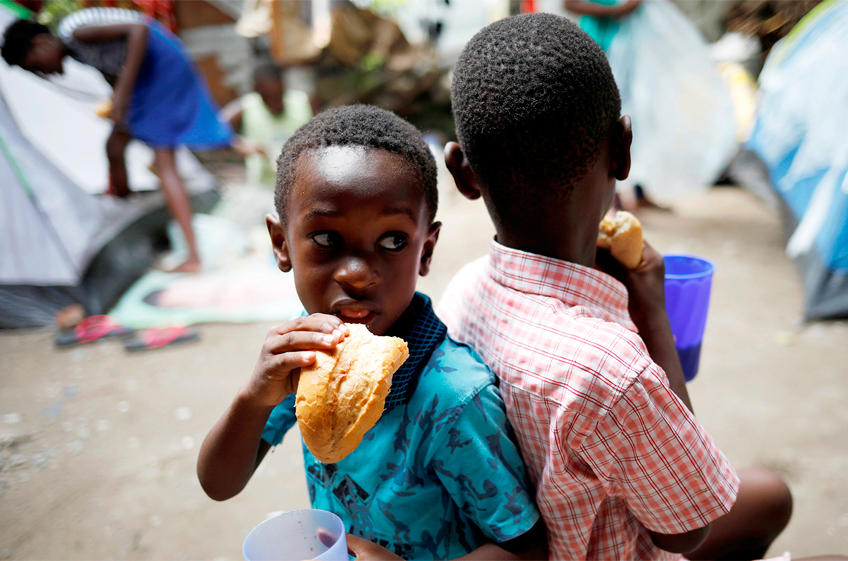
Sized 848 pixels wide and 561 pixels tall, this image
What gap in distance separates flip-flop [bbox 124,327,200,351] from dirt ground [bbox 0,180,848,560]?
0.23 ft

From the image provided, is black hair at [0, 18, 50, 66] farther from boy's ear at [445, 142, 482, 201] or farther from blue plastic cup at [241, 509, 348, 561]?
blue plastic cup at [241, 509, 348, 561]

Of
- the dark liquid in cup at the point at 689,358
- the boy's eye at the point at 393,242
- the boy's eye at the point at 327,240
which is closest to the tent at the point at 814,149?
the dark liquid in cup at the point at 689,358

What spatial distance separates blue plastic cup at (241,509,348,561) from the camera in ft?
3.05

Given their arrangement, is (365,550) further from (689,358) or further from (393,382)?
(689,358)

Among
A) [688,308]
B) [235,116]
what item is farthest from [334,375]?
[235,116]

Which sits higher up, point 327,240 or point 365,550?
point 327,240

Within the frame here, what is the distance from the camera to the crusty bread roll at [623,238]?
1.20 metres

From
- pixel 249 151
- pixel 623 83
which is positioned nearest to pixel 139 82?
pixel 249 151

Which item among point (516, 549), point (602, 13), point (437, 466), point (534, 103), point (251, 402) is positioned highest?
point (602, 13)

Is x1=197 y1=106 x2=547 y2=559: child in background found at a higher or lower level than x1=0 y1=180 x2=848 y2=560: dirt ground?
higher

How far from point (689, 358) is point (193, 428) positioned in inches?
88.2

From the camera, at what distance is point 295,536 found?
98cm

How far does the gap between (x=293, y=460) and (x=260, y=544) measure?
5.22 feet

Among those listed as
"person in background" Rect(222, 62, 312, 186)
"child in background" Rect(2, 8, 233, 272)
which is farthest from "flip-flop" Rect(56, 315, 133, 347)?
"person in background" Rect(222, 62, 312, 186)
